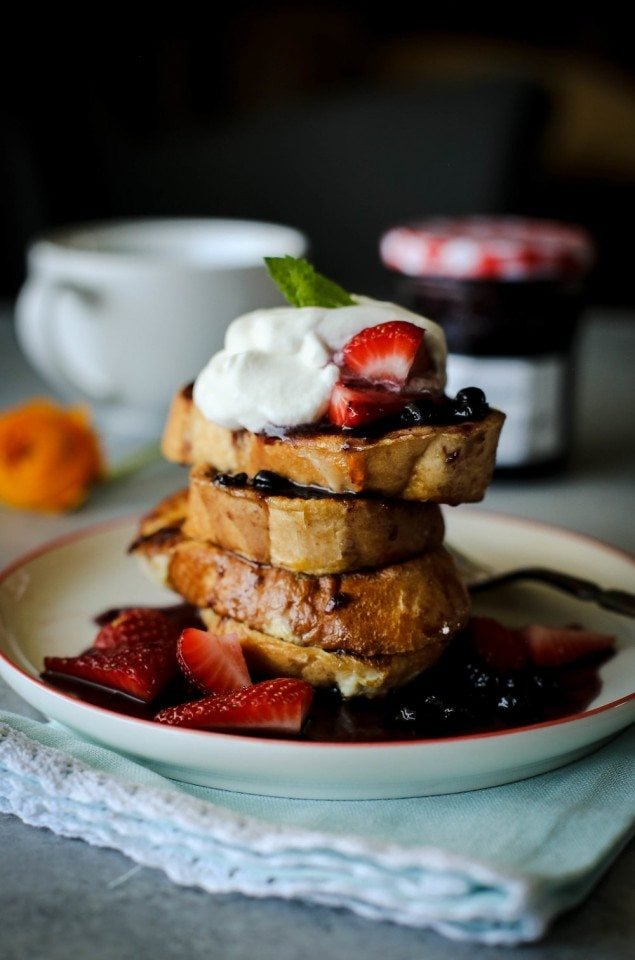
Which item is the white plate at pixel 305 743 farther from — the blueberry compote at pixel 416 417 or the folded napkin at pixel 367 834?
the blueberry compote at pixel 416 417

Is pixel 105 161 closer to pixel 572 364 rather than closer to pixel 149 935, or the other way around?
pixel 572 364

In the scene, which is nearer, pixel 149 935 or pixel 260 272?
pixel 149 935

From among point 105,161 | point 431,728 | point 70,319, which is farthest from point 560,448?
point 105,161

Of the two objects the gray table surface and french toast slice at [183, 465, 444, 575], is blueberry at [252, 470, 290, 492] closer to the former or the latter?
french toast slice at [183, 465, 444, 575]

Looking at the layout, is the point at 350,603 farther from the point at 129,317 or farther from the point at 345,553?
the point at 129,317

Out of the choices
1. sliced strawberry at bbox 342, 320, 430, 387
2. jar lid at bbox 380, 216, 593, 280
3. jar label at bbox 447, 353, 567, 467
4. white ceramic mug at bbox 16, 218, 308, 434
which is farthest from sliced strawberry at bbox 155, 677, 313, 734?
white ceramic mug at bbox 16, 218, 308, 434

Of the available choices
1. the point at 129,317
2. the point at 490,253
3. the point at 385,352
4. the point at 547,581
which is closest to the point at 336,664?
the point at 385,352
